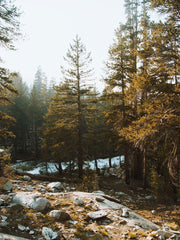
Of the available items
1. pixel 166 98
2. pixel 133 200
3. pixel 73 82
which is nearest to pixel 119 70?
pixel 73 82

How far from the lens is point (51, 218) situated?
4.09 metres

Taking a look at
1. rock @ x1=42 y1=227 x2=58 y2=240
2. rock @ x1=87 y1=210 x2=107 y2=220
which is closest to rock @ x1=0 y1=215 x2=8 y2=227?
rock @ x1=42 y1=227 x2=58 y2=240

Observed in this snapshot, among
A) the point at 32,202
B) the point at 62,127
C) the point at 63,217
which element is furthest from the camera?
the point at 62,127

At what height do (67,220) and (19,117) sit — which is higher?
(19,117)

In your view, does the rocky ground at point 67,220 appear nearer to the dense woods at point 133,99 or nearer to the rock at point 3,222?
the rock at point 3,222

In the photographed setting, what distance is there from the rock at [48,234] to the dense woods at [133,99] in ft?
14.7

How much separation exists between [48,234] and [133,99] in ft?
21.1

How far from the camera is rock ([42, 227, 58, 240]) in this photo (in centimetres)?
332

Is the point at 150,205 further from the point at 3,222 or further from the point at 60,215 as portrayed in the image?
the point at 3,222

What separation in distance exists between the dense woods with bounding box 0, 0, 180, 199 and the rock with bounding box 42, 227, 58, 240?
449 cm

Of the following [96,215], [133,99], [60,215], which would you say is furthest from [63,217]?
[133,99]

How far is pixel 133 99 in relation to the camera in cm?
784

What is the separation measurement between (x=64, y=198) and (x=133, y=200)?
604 centimetres

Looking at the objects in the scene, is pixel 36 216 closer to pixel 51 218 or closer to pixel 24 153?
pixel 51 218
